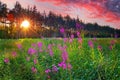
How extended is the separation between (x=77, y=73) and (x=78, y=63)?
0.97m

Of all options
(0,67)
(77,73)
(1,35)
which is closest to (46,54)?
(0,67)

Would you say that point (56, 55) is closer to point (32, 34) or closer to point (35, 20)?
point (32, 34)

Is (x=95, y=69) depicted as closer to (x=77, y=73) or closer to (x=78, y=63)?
(x=77, y=73)

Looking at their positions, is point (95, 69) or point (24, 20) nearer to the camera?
point (95, 69)

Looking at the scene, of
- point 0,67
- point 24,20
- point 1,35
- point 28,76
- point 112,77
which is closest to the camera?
point 112,77

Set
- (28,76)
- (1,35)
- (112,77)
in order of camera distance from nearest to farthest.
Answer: (112,77) → (28,76) → (1,35)

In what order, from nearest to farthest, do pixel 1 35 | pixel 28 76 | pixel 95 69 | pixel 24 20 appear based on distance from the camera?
pixel 95 69 < pixel 28 76 < pixel 1 35 < pixel 24 20

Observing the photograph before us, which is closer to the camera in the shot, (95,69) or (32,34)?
(95,69)

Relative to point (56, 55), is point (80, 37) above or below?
above

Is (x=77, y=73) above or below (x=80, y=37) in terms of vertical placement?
below

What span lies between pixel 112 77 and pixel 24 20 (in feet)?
246

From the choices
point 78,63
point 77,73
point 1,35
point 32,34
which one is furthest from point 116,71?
point 32,34

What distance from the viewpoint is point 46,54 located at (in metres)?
11.5

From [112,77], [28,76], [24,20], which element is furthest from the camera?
[24,20]
